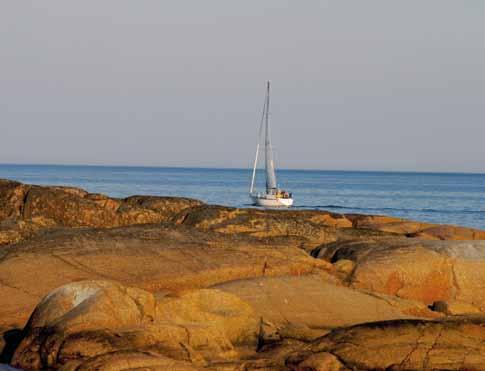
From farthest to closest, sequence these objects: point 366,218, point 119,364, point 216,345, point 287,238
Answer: point 366,218
point 287,238
point 216,345
point 119,364

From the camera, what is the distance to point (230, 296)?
16047 millimetres

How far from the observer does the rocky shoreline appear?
44.0ft

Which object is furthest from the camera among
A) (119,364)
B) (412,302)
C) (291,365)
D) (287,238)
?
(287,238)

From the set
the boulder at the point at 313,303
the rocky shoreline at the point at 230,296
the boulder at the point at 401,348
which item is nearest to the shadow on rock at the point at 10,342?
the rocky shoreline at the point at 230,296

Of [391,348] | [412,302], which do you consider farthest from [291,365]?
[412,302]

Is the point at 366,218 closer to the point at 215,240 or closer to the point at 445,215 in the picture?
the point at 215,240

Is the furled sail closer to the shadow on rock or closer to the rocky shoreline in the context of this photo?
the rocky shoreline

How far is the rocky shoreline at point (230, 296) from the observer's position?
13.4m

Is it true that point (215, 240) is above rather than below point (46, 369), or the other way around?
above

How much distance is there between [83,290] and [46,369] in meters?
1.52

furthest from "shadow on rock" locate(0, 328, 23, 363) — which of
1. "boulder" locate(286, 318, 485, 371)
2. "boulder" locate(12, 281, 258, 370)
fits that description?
"boulder" locate(286, 318, 485, 371)

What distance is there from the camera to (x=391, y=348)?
1330 centimetres

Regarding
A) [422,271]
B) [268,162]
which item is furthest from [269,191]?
[422,271]

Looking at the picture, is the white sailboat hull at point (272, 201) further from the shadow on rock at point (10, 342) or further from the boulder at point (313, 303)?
the shadow on rock at point (10, 342)
